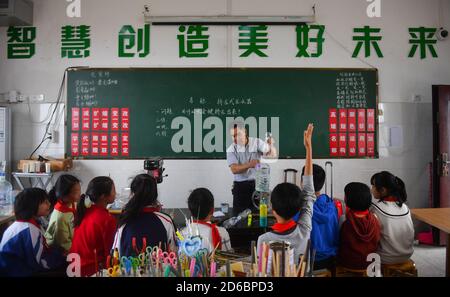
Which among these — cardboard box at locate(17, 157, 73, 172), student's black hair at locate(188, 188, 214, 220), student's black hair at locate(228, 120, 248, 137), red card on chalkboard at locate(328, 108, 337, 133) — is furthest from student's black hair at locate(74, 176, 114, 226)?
red card on chalkboard at locate(328, 108, 337, 133)

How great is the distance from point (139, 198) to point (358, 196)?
3.25 feet

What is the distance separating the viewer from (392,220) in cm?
169

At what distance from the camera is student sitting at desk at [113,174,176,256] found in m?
1.14

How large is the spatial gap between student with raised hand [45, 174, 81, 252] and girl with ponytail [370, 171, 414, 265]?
150 cm

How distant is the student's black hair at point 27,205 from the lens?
140cm

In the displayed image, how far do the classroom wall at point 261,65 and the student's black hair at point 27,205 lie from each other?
0.74 metres

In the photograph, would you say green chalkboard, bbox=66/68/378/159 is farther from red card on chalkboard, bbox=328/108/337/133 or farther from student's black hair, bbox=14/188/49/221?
student's black hair, bbox=14/188/49/221

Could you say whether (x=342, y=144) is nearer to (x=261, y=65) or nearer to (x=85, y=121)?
(x=261, y=65)

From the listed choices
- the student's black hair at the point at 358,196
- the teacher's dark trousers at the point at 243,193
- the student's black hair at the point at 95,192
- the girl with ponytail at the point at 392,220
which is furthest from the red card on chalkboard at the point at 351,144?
the student's black hair at the point at 95,192

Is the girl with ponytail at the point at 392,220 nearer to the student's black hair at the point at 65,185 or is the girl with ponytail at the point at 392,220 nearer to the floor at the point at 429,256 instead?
the floor at the point at 429,256

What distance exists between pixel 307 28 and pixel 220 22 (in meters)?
0.75

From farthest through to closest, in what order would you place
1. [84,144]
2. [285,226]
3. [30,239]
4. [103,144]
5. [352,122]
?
[352,122] < [84,144] < [103,144] < [30,239] < [285,226]

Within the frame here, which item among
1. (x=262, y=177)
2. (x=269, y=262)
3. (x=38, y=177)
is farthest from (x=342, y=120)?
(x=38, y=177)

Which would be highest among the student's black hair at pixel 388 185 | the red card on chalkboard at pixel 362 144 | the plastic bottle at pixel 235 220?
the red card on chalkboard at pixel 362 144
